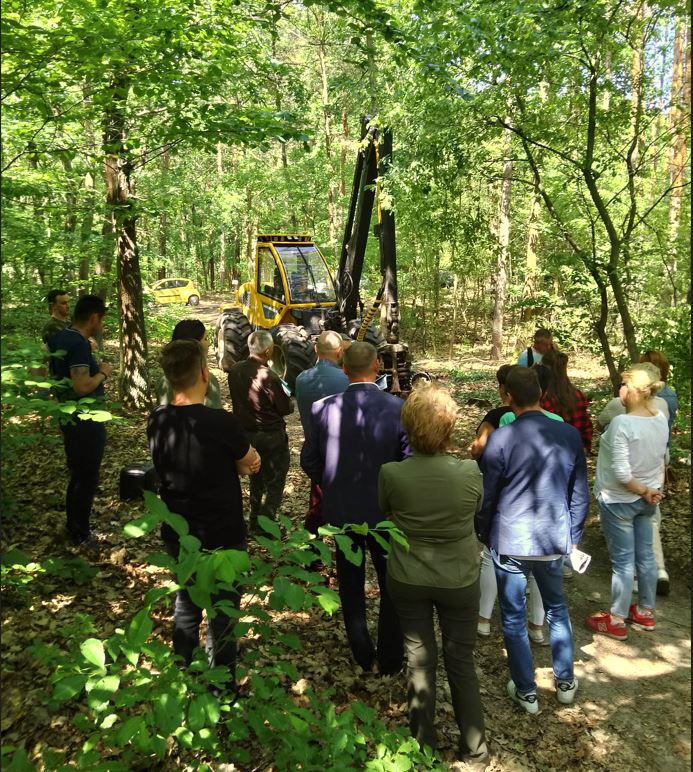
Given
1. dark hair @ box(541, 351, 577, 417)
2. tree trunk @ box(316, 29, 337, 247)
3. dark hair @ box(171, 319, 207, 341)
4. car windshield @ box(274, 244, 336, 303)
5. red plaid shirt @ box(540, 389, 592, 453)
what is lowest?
red plaid shirt @ box(540, 389, 592, 453)

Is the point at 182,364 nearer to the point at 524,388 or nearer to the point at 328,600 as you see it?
the point at 328,600

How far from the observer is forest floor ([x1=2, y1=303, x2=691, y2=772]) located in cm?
312

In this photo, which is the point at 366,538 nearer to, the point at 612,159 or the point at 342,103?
the point at 612,159

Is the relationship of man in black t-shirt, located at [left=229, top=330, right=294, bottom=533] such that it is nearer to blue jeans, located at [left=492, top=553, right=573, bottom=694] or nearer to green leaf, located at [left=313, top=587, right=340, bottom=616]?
blue jeans, located at [left=492, top=553, right=573, bottom=694]

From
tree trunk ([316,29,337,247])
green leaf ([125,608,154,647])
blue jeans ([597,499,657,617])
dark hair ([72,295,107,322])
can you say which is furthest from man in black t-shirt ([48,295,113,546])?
tree trunk ([316,29,337,247])

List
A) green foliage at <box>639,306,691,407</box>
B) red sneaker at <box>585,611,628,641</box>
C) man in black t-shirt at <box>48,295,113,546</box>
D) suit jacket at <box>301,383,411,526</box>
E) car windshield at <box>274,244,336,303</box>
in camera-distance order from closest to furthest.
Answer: suit jacket at <box>301,383,411,526</box> → red sneaker at <box>585,611,628,641</box> → man in black t-shirt at <box>48,295,113,546</box> → green foliage at <box>639,306,691,407</box> → car windshield at <box>274,244,336,303</box>

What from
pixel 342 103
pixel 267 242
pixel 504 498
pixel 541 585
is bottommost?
pixel 541 585

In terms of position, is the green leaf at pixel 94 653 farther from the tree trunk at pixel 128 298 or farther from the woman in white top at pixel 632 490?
the tree trunk at pixel 128 298

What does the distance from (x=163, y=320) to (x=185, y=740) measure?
1043 centimetres

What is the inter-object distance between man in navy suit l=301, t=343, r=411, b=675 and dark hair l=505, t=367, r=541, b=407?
0.67 metres

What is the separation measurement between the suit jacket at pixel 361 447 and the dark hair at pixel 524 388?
667 mm

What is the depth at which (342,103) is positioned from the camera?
20.2m

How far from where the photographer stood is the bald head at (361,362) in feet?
11.2

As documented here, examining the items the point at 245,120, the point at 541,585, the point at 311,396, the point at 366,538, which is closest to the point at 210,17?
the point at 245,120
